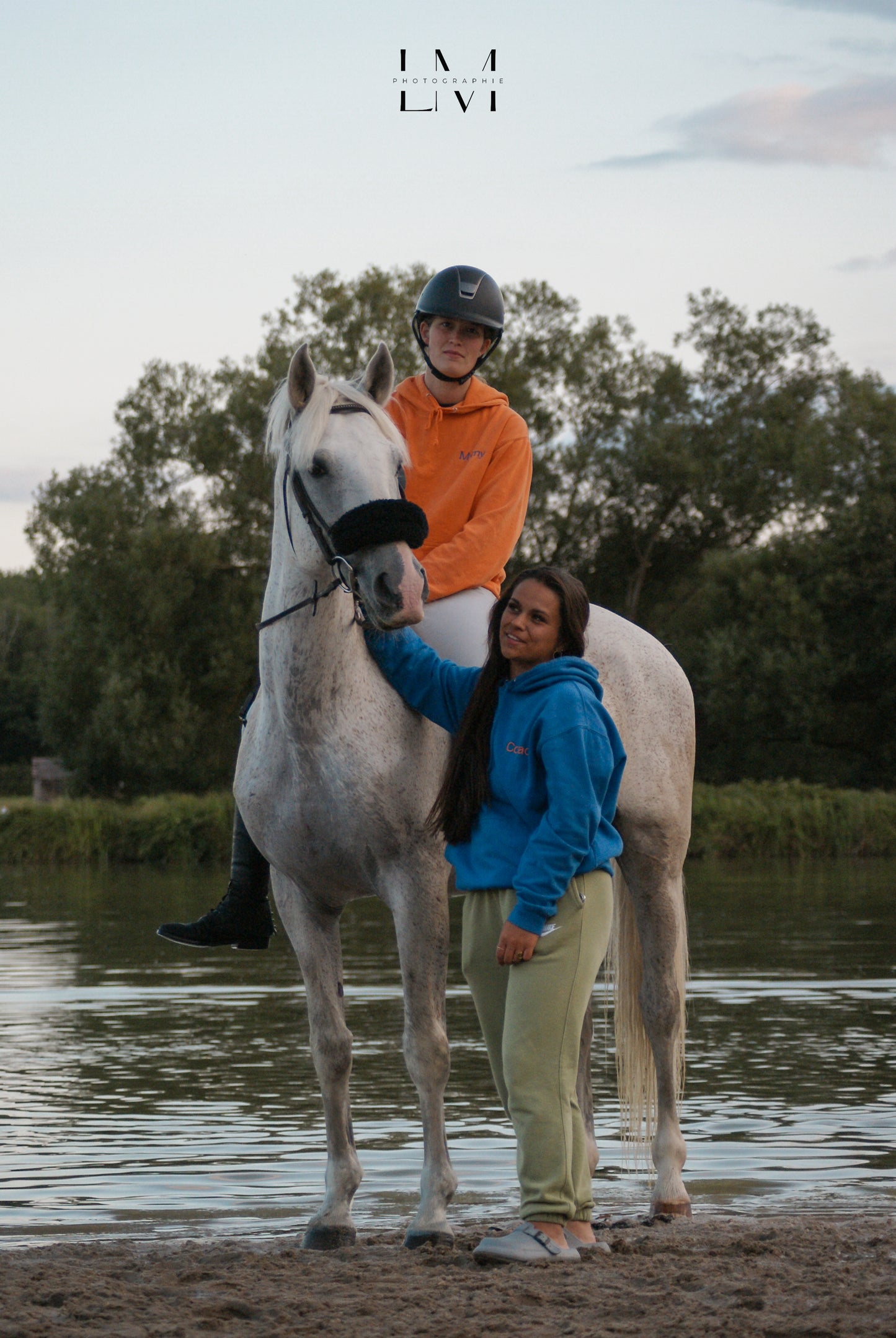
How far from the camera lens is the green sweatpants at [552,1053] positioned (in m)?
4.28

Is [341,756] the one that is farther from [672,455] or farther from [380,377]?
[672,455]

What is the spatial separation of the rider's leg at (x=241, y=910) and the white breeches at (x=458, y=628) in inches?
27.1

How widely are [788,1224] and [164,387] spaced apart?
40691 millimetres

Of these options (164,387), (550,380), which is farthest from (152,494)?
(550,380)

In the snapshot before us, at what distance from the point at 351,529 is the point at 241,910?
1653 mm

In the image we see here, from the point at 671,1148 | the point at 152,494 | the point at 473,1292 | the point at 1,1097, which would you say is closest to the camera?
the point at 473,1292

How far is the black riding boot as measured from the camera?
5582 mm

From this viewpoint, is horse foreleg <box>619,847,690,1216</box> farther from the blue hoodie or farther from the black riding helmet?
the black riding helmet

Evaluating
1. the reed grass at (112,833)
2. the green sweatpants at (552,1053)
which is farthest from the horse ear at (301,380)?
the reed grass at (112,833)

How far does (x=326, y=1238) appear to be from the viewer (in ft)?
15.8

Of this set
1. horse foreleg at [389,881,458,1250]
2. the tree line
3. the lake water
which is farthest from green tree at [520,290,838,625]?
horse foreleg at [389,881,458,1250]

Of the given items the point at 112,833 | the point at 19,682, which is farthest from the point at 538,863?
the point at 19,682

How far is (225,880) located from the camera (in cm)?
2292

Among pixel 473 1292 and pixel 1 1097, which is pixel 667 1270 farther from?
pixel 1 1097
